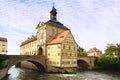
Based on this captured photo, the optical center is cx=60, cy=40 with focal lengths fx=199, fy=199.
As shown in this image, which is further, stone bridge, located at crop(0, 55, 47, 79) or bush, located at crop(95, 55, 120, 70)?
bush, located at crop(95, 55, 120, 70)

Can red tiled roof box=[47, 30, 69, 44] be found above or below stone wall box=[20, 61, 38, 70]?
above

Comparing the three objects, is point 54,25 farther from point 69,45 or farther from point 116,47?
point 116,47

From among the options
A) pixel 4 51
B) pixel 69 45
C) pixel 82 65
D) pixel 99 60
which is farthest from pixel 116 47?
pixel 4 51

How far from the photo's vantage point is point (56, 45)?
55.6 m

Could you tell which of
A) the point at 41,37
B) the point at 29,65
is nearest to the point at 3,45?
the point at 29,65

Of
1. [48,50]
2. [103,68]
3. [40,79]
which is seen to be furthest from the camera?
[103,68]

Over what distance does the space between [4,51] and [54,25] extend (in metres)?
24.0

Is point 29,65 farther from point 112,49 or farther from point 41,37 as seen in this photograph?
point 112,49

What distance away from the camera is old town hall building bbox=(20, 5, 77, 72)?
54719mm

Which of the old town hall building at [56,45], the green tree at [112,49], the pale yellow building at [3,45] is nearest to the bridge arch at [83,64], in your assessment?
the green tree at [112,49]

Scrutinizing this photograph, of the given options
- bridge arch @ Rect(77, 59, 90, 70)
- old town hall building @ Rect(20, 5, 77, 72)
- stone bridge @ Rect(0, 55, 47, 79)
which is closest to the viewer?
stone bridge @ Rect(0, 55, 47, 79)

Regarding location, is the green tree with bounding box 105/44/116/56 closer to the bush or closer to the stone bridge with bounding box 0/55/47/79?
the bush

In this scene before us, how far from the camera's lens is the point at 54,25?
2411 inches

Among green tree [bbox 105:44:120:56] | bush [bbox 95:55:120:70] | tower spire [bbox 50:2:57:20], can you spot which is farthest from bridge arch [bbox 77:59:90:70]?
tower spire [bbox 50:2:57:20]
